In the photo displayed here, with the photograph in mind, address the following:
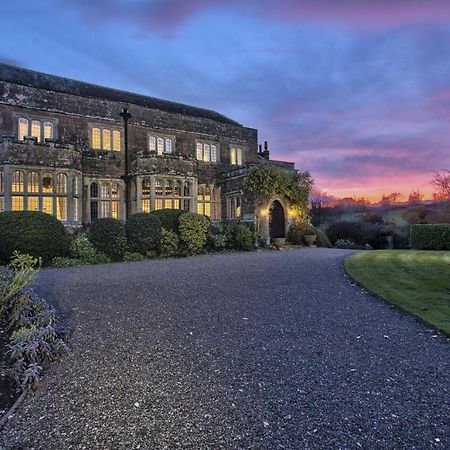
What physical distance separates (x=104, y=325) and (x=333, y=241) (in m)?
25.4

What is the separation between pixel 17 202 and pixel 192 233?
8252 mm

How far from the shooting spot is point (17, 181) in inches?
610

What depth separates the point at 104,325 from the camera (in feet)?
17.3

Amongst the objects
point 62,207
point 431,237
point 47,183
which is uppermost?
point 47,183

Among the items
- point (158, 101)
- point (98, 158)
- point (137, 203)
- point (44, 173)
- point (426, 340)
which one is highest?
point (158, 101)

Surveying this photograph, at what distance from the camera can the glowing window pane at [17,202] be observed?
15.5 m

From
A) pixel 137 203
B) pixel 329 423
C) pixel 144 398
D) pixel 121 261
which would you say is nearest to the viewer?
pixel 329 423

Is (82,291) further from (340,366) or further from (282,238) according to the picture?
(282,238)

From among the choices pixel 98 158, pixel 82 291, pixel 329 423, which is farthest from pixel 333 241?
pixel 329 423

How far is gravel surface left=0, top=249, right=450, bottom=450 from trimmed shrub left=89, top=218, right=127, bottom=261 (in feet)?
21.7

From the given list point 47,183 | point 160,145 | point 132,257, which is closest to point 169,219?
point 132,257

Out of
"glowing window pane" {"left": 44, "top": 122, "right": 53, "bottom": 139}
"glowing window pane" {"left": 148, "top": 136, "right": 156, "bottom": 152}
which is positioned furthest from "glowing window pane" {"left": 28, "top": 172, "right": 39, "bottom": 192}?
"glowing window pane" {"left": 148, "top": 136, "right": 156, "bottom": 152}

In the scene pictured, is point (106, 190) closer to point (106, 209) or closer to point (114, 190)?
point (114, 190)

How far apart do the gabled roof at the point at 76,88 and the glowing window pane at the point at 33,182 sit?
629cm
